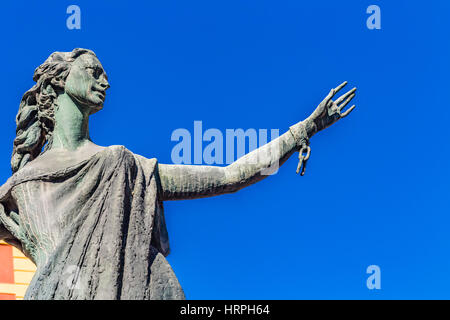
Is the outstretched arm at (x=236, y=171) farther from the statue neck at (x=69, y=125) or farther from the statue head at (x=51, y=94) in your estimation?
the statue head at (x=51, y=94)

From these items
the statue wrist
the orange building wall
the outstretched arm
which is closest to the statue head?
the outstretched arm

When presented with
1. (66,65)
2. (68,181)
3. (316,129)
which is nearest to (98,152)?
(68,181)

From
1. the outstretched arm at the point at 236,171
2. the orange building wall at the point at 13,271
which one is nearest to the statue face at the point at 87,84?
the outstretched arm at the point at 236,171

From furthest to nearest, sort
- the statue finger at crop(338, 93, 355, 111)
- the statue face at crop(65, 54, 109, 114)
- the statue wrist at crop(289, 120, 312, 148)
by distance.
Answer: the statue finger at crop(338, 93, 355, 111) < the statue wrist at crop(289, 120, 312, 148) < the statue face at crop(65, 54, 109, 114)

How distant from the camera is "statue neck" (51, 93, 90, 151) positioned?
751cm

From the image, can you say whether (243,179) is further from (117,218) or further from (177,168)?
(117,218)

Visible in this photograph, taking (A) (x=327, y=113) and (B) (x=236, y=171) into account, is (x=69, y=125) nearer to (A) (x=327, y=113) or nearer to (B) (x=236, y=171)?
(B) (x=236, y=171)

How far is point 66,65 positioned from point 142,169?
117cm

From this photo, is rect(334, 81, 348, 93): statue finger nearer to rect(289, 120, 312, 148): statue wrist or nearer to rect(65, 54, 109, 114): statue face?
rect(289, 120, 312, 148): statue wrist

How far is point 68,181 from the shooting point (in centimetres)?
717

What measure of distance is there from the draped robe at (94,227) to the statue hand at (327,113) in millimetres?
1619

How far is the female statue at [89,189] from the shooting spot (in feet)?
22.1

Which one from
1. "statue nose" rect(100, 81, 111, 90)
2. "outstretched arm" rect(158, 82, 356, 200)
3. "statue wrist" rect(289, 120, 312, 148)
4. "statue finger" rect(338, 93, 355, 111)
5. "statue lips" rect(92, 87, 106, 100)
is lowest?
"outstretched arm" rect(158, 82, 356, 200)

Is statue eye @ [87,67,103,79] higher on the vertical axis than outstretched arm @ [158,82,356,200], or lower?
higher
